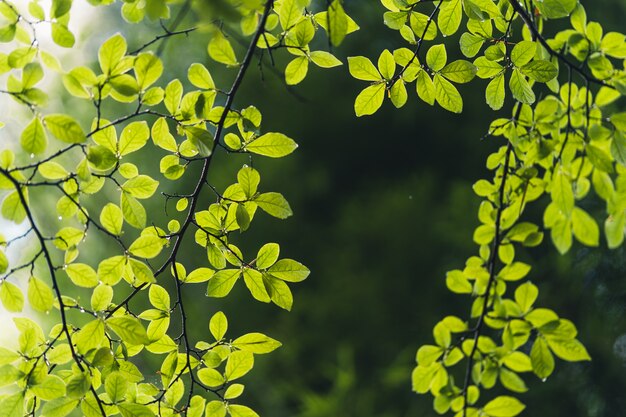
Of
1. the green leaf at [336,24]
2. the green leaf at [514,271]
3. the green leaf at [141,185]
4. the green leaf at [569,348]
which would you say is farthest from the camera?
the green leaf at [514,271]

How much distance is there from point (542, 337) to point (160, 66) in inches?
29.4

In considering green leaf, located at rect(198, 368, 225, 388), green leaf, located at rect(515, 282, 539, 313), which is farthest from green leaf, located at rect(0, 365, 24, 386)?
green leaf, located at rect(515, 282, 539, 313)

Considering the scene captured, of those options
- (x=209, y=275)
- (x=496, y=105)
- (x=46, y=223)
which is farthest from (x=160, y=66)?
(x=46, y=223)

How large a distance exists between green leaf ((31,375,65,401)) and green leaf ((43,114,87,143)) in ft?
0.86

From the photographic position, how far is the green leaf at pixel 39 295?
0.67 meters

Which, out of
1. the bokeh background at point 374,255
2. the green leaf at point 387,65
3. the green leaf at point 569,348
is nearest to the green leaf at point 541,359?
the green leaf at point 569,348

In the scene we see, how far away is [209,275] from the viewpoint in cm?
84

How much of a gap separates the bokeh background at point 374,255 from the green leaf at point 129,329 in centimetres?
267

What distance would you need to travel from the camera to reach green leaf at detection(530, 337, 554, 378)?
1057mm

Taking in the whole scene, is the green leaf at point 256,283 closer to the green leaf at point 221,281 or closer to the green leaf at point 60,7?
the green leaf at point 221,281

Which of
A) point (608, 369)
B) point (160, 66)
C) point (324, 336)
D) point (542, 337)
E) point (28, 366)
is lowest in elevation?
point (324, 336)

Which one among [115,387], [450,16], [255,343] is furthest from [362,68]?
[115,387]

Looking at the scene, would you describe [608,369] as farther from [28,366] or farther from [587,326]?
[28,366]

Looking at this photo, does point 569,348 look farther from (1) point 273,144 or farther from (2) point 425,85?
(1) point 273,144
